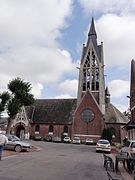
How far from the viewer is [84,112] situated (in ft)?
158

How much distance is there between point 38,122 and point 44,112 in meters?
3.64

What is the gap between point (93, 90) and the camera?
51.4 m

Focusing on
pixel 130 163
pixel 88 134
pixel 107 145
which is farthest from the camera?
pixel 88 134

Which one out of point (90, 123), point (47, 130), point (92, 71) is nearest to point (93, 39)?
point (92, 71)

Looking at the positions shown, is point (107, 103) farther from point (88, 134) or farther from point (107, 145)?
point (107, 145)

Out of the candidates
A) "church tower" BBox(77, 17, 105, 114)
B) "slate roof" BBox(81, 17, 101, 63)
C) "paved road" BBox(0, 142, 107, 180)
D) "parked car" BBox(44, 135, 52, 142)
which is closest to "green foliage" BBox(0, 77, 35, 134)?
"paved road" BBox(0, 142, 107, 180)

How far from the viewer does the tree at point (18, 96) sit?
2970 cm

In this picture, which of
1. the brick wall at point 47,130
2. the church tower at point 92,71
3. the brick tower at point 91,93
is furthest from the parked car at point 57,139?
the church tower at point 92,71

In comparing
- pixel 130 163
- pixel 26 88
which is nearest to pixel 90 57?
pixel 26 88

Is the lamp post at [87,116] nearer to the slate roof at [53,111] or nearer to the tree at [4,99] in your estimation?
the slate roof at [53,111]

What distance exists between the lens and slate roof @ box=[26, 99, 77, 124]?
5159 cm

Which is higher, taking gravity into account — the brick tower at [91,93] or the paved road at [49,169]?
the brick tower at [91,93]

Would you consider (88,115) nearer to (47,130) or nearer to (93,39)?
(47,130)

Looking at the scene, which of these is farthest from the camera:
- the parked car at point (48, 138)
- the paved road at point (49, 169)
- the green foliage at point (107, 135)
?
the parked car at point (48, 138)
